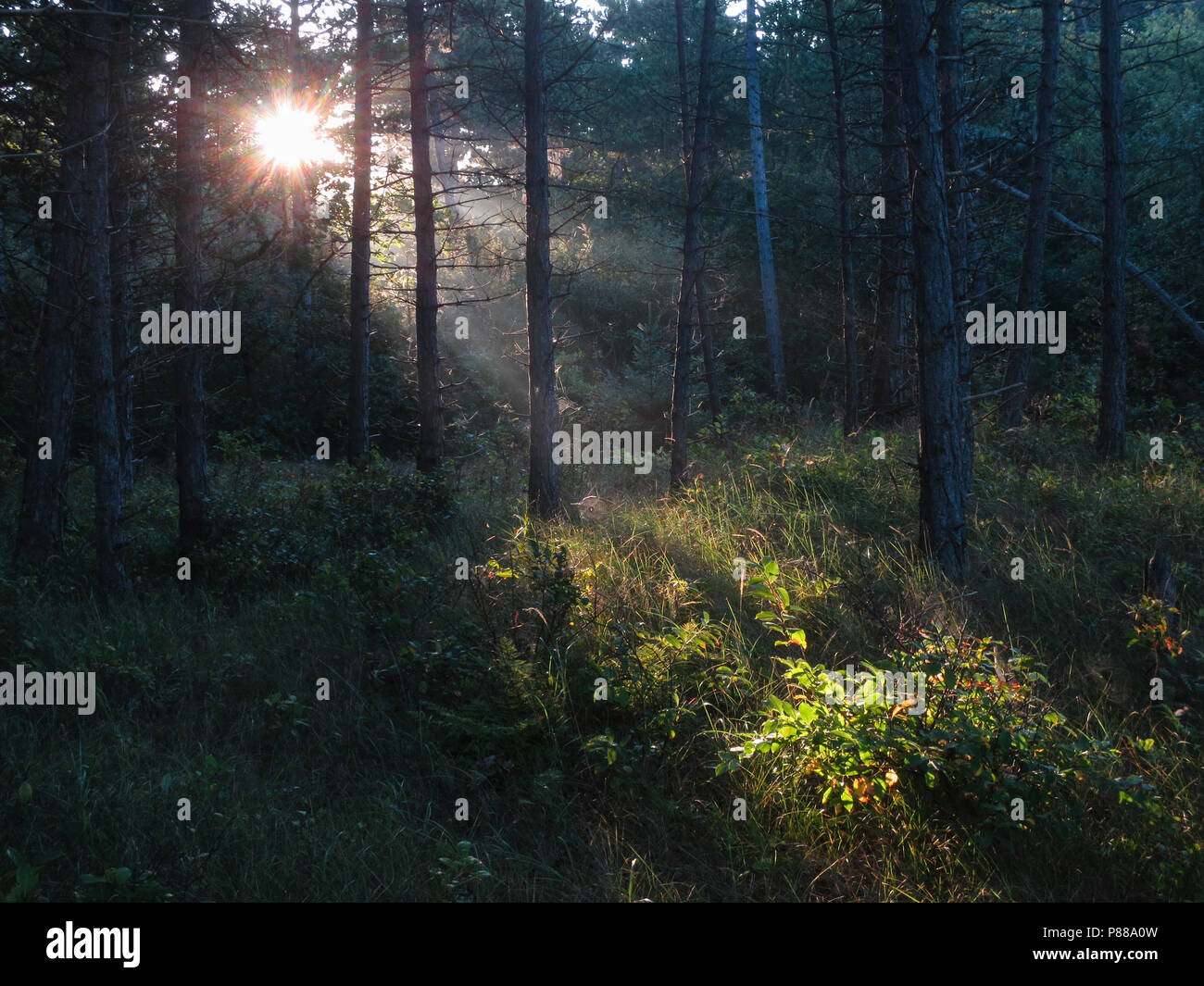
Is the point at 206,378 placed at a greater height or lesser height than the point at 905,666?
greater

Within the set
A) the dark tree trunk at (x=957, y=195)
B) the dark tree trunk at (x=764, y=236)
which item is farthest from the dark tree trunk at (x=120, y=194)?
the dark tree trunk at (x=764, y=236)

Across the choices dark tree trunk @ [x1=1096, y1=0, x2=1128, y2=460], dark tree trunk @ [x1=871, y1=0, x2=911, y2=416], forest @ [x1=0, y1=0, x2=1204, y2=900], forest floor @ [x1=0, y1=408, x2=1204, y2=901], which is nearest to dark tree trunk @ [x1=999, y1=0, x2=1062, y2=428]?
forest @ [x1=0, y1=0, x2=1204, y2=900]

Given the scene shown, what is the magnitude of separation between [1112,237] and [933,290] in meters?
8.03

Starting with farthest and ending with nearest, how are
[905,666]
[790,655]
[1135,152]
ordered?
[1135,152], [790,655], [905,666]

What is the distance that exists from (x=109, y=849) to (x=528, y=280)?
25.8 feet

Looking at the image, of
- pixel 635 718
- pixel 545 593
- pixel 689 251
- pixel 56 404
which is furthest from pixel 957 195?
pixel 56 404

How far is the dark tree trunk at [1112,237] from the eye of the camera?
12867 millimetres

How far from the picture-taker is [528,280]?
10.6 meters

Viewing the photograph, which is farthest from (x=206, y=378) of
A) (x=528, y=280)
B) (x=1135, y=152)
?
(x=1135, y=152)

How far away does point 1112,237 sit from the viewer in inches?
518

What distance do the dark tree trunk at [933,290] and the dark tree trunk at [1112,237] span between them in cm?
691

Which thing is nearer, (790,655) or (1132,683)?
(1132,683)

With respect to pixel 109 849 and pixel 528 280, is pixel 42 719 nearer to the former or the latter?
pixel 109 849
